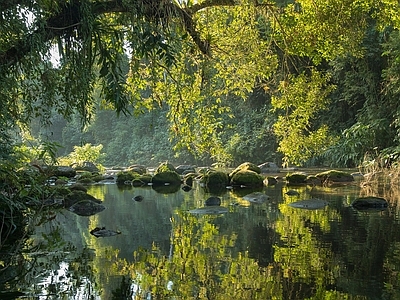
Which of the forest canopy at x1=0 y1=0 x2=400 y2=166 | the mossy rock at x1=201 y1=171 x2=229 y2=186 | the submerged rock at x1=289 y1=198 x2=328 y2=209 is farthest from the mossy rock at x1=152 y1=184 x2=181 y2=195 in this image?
the submerged rock at x1=289 y1=198 x2=328 y2=209

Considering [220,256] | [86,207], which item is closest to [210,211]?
[86,207]

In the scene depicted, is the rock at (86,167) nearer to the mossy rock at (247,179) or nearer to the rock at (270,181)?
the mossy rock at (247,179)

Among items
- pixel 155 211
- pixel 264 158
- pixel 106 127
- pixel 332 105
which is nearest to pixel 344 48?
pixel 155 211

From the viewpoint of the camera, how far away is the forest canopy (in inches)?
232

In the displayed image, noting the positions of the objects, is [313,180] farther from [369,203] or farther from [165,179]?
[369,203]

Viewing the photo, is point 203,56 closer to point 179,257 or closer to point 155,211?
point 155,211

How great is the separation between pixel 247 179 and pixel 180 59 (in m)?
8.25

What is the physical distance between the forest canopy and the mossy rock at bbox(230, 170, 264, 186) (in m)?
3.76

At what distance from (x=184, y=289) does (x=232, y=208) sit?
544 cm

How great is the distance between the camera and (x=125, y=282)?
15.7 ft

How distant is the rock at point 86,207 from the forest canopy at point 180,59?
1.72 metres

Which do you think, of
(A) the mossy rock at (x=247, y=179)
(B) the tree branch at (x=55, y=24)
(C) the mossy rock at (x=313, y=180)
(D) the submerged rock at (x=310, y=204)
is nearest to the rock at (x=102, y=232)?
(B) the tree branch at (x=55, y=24)

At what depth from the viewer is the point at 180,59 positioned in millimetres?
7945

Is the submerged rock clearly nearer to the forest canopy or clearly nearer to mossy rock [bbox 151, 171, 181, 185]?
the forest canopy
